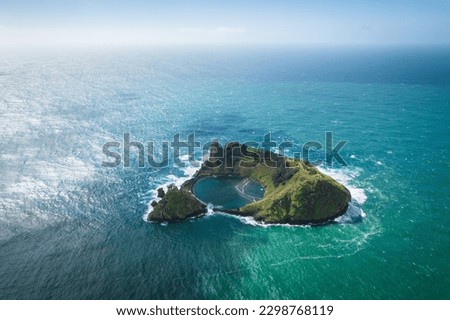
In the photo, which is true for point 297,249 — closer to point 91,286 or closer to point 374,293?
point 374,293

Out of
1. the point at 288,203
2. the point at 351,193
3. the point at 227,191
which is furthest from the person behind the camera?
the point at 227,191

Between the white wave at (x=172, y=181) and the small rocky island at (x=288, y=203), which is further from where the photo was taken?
the white wave at (x=172, y=181)

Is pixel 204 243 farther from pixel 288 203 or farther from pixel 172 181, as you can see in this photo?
pixel 172 181

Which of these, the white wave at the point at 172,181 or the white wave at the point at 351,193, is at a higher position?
the white wave at the point at 351,193

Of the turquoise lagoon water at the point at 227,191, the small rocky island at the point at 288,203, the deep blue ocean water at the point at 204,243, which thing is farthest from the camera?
the turquoise lagoon water at the point at 227,191

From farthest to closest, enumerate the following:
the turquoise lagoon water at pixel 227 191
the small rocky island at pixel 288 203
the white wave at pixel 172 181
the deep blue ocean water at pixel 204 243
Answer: the white wave at pixel 172 181
the turquoise lagoon water at pixel 227 191
the small rocky island at pixel 288 203
the deep blue ocean water at pixel 204 243

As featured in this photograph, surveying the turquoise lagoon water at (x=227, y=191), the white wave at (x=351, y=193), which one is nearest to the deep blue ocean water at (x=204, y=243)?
the white wave at (x=351, y=193)

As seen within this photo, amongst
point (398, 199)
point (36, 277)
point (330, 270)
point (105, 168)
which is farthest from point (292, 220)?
point (105, 168)

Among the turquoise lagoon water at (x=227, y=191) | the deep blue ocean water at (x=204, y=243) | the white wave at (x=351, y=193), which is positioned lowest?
the deep blue ocean water at (x=204, y=243)

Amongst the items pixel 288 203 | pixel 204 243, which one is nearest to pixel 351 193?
pixel 288 203

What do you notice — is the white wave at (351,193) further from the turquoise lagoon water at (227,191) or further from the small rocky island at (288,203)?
the turquoise lagoon water at (227,191)

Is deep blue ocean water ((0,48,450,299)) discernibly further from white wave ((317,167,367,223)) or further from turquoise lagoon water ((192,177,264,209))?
turquoise lagoon water ((192,177,264,209))

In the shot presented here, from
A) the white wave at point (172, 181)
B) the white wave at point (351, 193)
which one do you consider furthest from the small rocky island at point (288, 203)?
the white wave at point (172, 181)
